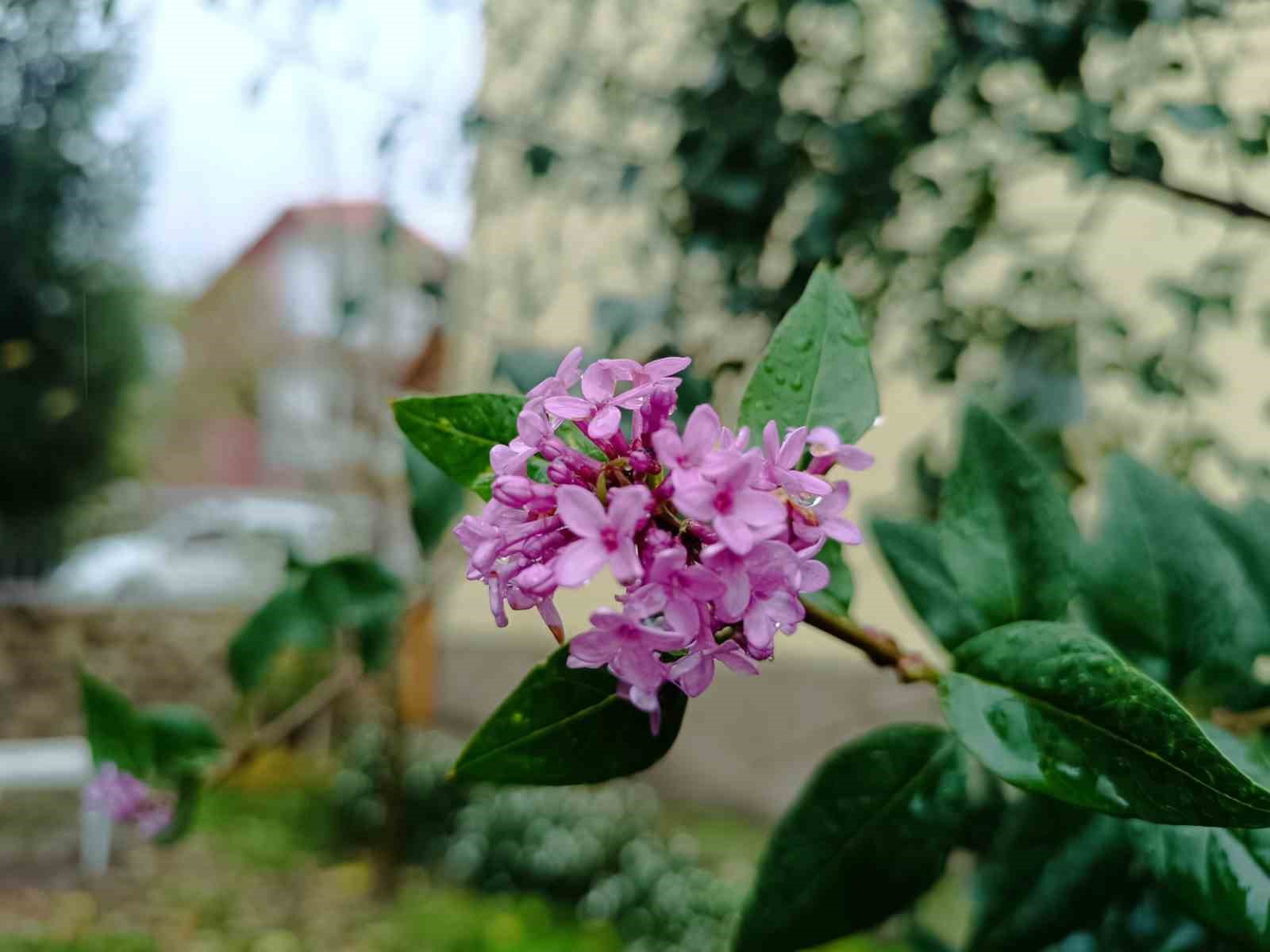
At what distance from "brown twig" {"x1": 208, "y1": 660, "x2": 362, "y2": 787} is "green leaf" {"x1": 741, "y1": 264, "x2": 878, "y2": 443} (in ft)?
2.96

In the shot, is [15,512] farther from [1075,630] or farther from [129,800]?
[1075,630]

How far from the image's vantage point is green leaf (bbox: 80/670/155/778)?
105 centimetres

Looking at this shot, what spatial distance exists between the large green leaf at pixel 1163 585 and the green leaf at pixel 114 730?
0.97 meters

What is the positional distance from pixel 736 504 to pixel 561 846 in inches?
178

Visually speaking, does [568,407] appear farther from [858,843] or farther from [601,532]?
[858,843]

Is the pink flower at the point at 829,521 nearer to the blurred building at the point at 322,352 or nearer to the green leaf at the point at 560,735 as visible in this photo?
the green leaf at the point at 560,735

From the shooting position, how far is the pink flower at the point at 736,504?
1.51ft

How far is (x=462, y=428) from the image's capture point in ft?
1.97

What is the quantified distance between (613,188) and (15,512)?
Answer: 809 cm

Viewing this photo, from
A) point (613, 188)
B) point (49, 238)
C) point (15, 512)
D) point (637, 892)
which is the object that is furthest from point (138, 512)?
point (613, 188)

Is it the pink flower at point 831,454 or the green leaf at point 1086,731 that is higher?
the pink flower at point 831,454

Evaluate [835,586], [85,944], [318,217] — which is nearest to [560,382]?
[835,586]

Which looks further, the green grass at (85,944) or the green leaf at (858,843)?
the green grass at (85,944)

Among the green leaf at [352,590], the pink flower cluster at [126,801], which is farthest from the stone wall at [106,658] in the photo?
the green leaf at [352,590]
